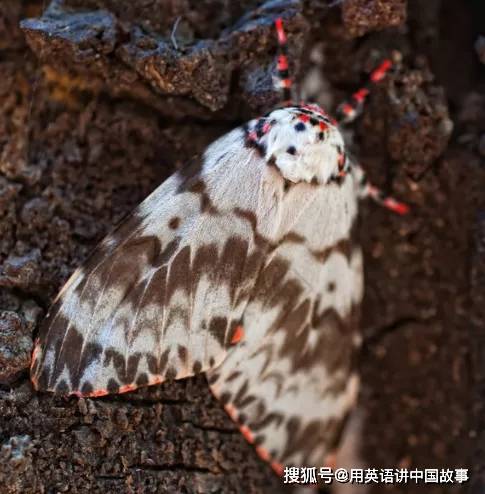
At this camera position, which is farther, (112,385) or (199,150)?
(199,150)

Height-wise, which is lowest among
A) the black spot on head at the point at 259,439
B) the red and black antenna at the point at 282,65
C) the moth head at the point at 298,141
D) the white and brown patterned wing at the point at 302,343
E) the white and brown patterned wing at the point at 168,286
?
the black spot on head at the point at 259,439

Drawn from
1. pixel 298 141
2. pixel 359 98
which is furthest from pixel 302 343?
pixel 359 98

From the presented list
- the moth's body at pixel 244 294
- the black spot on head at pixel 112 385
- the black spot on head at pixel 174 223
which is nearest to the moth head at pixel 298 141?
the moth's body at pixel 244 294

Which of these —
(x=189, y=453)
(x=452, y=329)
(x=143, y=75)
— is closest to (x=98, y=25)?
(x=143, y=75)

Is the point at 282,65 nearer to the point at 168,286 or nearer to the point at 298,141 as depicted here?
the point at 298,141

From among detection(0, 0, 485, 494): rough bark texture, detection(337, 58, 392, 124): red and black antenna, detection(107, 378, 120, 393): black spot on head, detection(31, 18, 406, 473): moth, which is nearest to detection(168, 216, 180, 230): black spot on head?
detection(31, 18, 406, 473): moth

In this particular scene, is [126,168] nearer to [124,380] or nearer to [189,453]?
→ [124,380]

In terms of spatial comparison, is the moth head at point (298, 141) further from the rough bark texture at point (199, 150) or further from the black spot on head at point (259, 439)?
the black spot on head at point (259, 439)

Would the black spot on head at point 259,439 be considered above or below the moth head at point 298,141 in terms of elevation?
below
